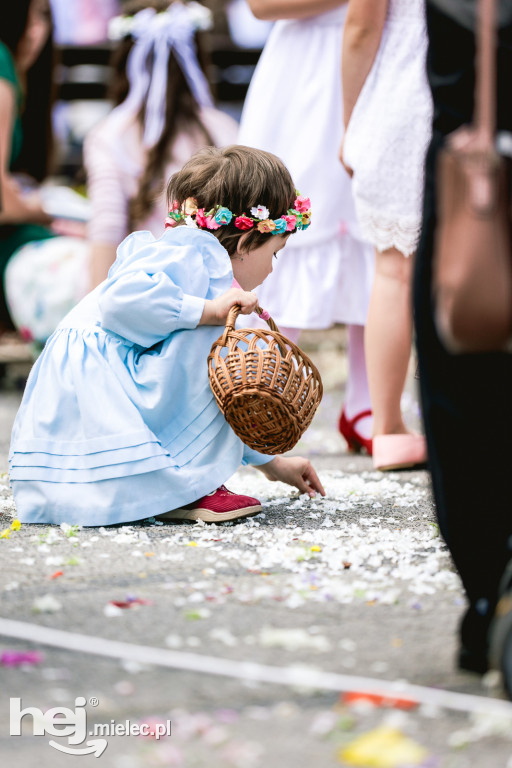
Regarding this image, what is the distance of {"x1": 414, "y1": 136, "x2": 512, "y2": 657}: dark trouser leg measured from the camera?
4.37 feet

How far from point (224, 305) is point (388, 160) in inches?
30.5

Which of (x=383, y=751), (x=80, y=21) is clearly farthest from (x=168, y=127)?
(x=383, y=751)

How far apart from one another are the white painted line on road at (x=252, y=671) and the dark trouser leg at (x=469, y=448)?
10 centimetres

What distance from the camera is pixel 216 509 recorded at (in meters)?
2.20

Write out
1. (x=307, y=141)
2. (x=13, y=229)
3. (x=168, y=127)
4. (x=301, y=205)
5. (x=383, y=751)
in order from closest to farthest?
(x=383, y=751) < (x=301, y=205) < (x=307, y=141) < (x=168, y=127) < (x=13, y=229)

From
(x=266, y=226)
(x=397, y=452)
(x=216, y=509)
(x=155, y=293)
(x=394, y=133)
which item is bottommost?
(x=397, y=452)

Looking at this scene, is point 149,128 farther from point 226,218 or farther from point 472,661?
point 472,661

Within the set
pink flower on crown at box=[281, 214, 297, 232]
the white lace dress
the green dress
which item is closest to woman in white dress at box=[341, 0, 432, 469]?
the white lace dress

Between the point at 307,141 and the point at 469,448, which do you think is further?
the point at 307,141

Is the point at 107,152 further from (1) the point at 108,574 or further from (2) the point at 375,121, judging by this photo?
(1) the point at 108,574

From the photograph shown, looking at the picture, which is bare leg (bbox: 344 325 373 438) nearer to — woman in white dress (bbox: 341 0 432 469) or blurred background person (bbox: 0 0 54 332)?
woman in white dress (bbox: 341 0 432 469)

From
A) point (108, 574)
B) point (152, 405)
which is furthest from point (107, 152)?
point (108, 574)

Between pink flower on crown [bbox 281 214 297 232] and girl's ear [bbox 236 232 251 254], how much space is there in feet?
0.29

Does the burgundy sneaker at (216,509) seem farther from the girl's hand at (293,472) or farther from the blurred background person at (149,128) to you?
the blurred background person at (149,128)
